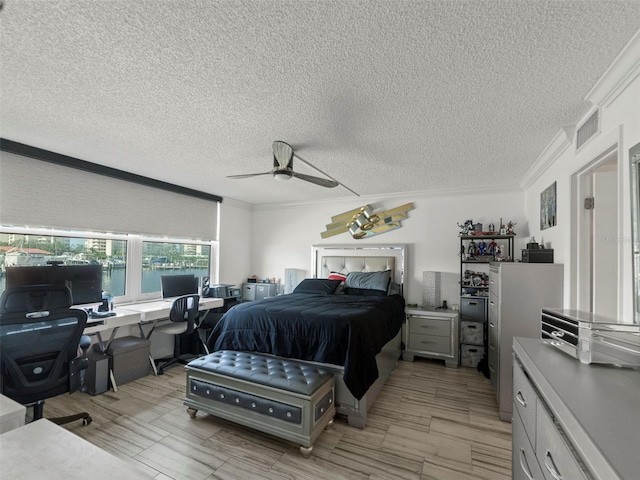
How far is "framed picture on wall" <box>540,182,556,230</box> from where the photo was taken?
2.83m

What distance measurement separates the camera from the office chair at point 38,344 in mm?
2010

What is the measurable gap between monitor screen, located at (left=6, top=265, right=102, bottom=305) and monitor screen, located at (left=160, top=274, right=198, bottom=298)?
888mm

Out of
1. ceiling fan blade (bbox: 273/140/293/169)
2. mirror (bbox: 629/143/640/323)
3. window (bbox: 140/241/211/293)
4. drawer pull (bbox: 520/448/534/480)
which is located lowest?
drawer pull (bbox: 520/448/534/480)

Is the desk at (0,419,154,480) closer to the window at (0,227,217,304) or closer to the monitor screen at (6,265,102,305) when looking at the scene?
the monitor screen at (6,265,102,305)

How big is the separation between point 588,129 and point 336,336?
2428 mm

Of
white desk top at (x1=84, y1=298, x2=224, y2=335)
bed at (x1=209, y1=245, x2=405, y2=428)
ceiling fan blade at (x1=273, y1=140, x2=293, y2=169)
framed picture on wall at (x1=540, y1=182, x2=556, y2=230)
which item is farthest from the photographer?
white desk top at (x1=84, y1=298, x2=224, y2=335)

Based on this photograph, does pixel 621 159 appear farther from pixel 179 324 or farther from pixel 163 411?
pixel 179 324

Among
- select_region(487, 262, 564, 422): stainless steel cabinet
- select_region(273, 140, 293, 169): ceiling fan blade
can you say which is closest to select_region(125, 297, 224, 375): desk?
select_region(273, 140, 293, 169): ceiling fan blade

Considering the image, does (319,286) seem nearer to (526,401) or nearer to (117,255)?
(117,255)

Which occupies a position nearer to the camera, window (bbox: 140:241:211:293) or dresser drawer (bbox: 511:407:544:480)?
dresser drawer (bbox: 511:407:544:480)

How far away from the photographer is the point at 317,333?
2.68 m

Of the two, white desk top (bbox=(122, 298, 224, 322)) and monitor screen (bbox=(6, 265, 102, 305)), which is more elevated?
monitor screen (bbox=(6, 265, 102, 305))

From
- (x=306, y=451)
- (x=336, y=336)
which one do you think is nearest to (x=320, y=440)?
(x=306, y=451)

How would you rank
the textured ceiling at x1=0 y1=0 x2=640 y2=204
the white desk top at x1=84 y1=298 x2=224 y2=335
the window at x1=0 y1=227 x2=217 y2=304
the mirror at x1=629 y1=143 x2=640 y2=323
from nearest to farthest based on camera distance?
the textured ceiling at x1=0 y1=0 x2=640 y2=204, the mirror at x1=629 y1=143 x2=640 y2=323, the white desk top at x1=84 y1=298 x2=224 y2=335, the window at x1=0 y1=227 x2=217 y2=304
